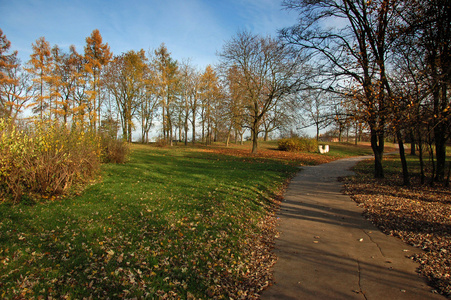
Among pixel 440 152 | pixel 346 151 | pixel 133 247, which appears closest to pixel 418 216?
pixel 440 152

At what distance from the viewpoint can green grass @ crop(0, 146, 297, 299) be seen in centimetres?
328

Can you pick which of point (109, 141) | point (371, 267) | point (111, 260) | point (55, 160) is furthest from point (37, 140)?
→ point (371, 267)

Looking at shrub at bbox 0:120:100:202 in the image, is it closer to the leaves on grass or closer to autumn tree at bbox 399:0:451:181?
the leaves on grass

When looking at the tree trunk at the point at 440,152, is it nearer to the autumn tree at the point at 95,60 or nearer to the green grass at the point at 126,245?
the green grass at the point at 126,245

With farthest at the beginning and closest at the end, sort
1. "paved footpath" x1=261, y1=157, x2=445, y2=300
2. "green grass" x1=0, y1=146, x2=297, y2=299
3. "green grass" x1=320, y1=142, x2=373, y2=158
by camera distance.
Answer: "green grass" x1=320, y1=142, x2=373, y2=158, "paved footpath" x1=261, y1=157, x2=445, y2=300, "green grass" x1=0, y1=146, x2=297, y2=299

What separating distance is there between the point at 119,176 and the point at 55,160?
10.8ft

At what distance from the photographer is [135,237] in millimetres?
4734

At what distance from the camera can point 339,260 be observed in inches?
177

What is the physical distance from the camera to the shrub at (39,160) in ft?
18.9

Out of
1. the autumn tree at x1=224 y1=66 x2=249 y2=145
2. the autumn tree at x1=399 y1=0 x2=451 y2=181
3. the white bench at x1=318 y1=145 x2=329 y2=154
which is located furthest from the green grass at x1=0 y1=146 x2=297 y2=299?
the white bench at x1=318 y1=145 x2=329 y2=154

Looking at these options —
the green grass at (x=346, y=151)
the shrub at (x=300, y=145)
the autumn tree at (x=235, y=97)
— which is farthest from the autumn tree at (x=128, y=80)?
the green grass at (x=346, y=151)

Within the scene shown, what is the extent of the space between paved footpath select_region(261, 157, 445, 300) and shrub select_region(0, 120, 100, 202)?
568 cm

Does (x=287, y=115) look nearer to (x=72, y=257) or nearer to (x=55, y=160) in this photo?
(x=55, y=160)

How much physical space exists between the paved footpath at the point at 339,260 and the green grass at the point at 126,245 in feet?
2.37
